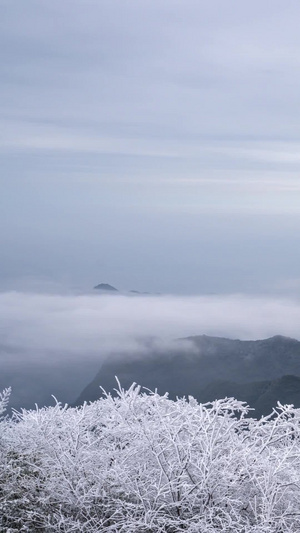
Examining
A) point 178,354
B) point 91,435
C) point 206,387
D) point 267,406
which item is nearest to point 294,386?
point 267,406

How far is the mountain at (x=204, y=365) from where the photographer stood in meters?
88.7

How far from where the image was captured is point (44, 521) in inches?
467

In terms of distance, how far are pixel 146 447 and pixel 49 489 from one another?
5.84ft

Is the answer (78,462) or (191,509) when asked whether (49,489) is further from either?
(191,509)

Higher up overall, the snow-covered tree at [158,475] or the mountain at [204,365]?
the snow-covered tree at [158,475]

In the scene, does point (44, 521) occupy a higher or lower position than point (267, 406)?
higher

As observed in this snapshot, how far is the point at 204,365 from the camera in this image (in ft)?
303

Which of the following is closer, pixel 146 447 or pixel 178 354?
pixel 146 447

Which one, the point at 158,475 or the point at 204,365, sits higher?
the point at 158,475

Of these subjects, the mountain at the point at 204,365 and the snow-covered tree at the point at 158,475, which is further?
the mountain at the point at 204,365

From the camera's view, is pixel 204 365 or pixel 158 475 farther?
pixel 204 365

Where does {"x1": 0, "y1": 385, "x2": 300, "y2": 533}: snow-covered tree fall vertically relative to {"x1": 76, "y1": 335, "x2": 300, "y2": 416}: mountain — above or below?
above

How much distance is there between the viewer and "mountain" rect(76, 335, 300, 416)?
88688 millimetres

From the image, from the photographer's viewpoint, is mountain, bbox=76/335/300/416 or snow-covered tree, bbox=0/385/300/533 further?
mountain, bbox=76/335/300/416
